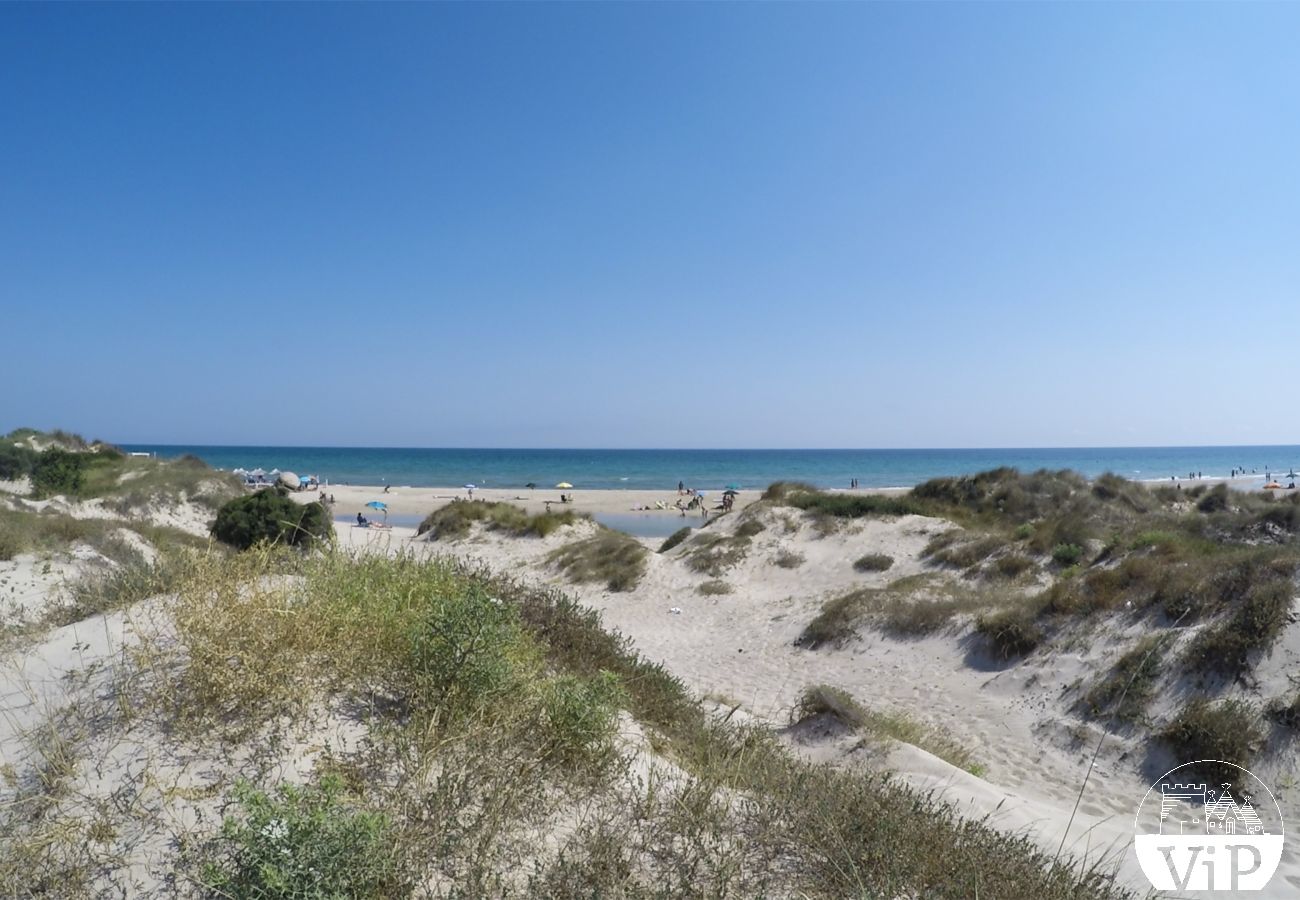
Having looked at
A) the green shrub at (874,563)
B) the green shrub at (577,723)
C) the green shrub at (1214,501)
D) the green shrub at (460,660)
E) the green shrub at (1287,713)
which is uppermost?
the green shrub at (460,660)

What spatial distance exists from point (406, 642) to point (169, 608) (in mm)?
1745

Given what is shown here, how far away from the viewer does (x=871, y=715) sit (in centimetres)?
905

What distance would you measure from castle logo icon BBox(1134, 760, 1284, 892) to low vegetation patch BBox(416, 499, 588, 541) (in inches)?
832

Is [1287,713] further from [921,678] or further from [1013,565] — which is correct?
[1013,565]

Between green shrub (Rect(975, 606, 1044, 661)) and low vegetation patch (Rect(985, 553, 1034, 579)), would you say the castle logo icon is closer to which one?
green shrub (Rect(975, 606, 1044, 661))

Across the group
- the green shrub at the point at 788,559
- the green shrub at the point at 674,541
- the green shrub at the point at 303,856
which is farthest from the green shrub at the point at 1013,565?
the green shrub at the point at 303,856

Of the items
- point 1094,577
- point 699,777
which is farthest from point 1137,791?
point 699,777

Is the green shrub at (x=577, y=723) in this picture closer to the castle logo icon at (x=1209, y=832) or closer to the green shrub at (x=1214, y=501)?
the castle logo icon at (x=1209, y=832)

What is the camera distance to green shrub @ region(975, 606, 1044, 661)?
11469 millimetres

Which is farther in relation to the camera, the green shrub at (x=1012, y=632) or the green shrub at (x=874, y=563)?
the green shrub at (x=874, y=563)

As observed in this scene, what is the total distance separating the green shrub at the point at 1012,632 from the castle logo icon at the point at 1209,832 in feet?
12.1

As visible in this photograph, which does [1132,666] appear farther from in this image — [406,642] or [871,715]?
[406,642]

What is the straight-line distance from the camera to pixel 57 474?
74.1ft

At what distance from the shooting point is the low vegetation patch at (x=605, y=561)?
19875 millimetres
